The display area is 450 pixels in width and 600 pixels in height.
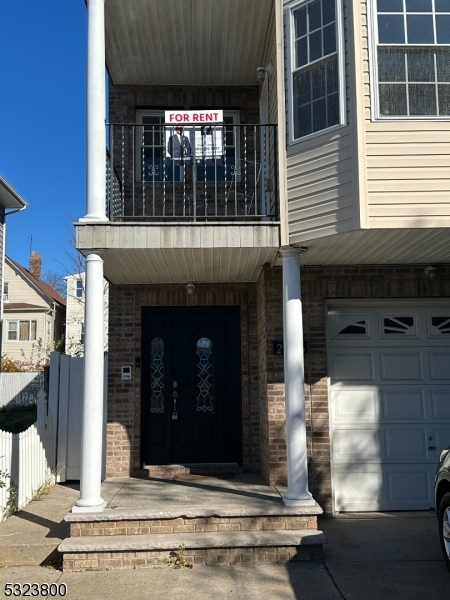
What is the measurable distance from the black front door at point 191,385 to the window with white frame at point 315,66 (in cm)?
307

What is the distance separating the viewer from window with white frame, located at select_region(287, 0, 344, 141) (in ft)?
20.2

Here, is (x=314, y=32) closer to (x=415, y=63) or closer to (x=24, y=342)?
(x=415, y=63)

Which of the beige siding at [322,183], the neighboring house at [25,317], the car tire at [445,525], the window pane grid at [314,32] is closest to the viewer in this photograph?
the car tire at [445,525]

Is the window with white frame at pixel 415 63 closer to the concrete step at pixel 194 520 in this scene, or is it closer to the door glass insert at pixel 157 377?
the concrete step at pixel 194 520

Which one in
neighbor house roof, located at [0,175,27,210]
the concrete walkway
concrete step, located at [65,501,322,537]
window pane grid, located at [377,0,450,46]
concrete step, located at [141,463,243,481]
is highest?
neighbor house roof, located at [0,175,27,210]

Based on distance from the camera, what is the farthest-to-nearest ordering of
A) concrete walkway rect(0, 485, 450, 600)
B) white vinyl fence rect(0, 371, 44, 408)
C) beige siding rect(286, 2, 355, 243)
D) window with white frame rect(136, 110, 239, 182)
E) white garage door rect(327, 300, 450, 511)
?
white vinyl fence rect(0, 371, 44, 408) < window with white frame rect(136, 110, 239, 182) < white garage door rect(327, 300, 450, 511) < beige siding rect(286, 2, 355, 243) < concrete walkway rect(0, 485, 450, 600)

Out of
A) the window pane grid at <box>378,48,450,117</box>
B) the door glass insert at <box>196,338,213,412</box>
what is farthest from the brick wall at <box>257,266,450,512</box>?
the window pane grid at <box>378,48,450,117</box>

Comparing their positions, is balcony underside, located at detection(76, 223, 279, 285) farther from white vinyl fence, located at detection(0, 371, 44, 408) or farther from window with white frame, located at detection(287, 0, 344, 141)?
white vinyl fence, located at detection(0, 371, 44, 408)

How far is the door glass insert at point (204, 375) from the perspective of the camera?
330 inches

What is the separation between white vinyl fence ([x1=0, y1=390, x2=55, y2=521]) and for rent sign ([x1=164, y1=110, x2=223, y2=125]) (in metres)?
4.15

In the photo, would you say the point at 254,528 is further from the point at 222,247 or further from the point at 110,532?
the point at 222,247

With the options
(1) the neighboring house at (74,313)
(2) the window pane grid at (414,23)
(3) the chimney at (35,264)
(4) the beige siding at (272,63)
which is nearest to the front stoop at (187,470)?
(4) the beige siding at (272,63)

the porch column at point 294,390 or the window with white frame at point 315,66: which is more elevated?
the window with white frame at point 315,66

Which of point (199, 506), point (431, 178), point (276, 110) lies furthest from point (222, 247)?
point (199, 506)
